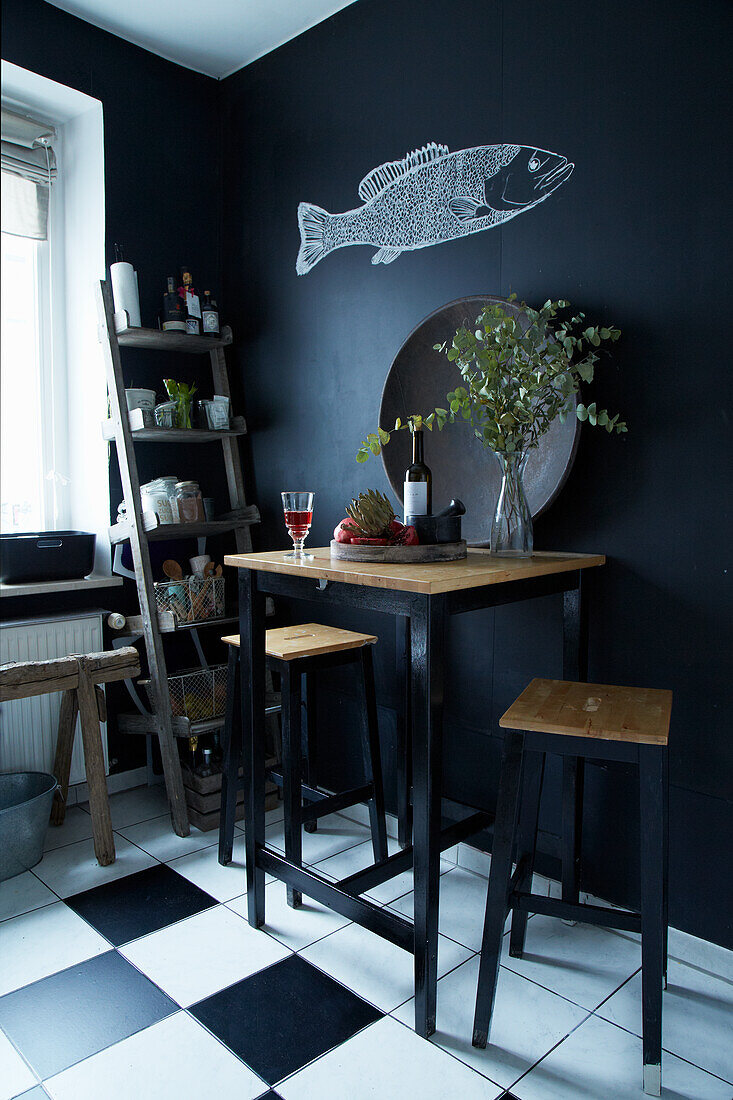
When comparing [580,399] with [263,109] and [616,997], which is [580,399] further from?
[263,109]

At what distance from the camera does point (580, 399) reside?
1.94 m

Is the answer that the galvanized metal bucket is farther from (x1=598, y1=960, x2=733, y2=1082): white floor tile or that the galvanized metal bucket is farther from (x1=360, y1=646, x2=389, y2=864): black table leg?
(x1=598, y1=960, x2=733, y2=1082): white floor tile

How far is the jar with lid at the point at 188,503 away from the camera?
273 centimetres

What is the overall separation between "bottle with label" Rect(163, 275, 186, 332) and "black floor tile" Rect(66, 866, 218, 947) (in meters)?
1.87

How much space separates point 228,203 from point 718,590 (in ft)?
8.11

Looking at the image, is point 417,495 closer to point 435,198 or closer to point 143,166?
point 435,198

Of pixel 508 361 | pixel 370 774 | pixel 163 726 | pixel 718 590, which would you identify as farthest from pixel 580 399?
pixel 163 726

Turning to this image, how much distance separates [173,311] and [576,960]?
245 cm

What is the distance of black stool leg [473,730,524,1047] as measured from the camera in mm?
1513

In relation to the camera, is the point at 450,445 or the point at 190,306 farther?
the point at 190,306

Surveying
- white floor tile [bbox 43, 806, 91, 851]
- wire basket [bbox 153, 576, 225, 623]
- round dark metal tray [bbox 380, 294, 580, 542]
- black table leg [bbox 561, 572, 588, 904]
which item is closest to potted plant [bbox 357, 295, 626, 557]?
round dark metal tray [bbox 380, 294, 580, 542]

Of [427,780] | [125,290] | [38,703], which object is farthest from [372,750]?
[125,290]

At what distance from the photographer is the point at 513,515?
1914 mm

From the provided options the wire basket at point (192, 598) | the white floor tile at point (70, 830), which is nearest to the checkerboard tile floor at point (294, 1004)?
the white floor tile at point (70, 830)
